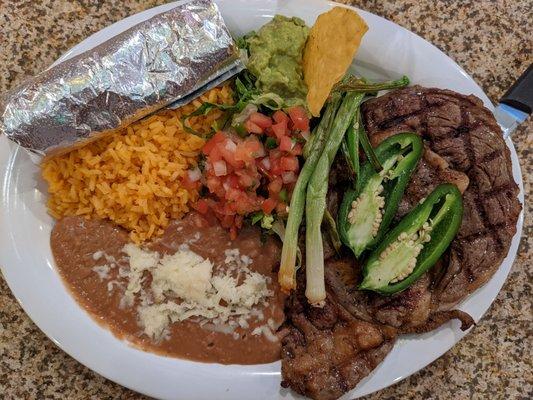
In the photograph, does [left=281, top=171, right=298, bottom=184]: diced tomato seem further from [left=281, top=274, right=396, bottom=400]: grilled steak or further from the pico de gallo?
[left=281, top=274, right=396, bottom=400]: grilled steak

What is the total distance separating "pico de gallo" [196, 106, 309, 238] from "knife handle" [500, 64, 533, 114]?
919 mm

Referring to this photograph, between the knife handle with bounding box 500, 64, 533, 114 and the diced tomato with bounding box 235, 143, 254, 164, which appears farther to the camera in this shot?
the knife handle with bounding box 500, 64, 533, 114

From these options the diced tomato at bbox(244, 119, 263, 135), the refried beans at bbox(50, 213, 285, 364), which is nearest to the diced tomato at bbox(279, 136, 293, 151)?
the diced tomato at bbox(244, 119, 263, 135)

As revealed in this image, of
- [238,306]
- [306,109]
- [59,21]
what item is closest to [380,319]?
[238,306]

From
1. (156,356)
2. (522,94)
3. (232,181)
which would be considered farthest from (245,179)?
(522,94)

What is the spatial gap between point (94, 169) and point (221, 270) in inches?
26.9

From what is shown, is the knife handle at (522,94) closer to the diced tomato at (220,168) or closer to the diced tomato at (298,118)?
the diced tomato at (298,118)

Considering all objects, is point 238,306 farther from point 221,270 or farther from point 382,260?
point 382,260

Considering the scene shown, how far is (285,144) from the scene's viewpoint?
216 cm

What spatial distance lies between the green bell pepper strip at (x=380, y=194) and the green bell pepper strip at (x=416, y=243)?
7cm

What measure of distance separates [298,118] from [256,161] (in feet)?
0.81

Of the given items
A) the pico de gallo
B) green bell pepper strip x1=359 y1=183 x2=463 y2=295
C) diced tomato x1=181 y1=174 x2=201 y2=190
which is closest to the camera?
green bell pepper strip x1=359 y1=183 x2=463 y2=295

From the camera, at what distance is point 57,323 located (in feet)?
7.39

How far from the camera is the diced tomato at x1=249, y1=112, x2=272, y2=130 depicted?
7.14 ft
